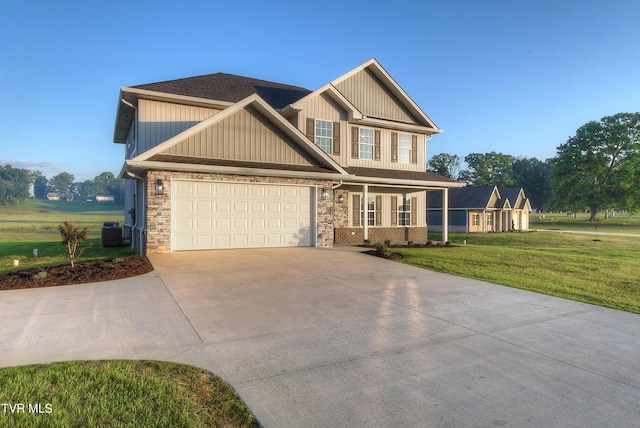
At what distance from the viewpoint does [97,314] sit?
566 centimetres

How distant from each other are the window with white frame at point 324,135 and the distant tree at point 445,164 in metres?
44.5

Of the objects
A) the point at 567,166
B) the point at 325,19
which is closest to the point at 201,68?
the point at 325,19

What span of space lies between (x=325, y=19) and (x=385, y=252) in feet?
35.6

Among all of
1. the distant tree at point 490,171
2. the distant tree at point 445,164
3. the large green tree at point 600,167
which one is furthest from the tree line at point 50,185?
the large green tree at point 600,167

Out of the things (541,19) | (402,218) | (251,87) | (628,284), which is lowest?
(628,284)

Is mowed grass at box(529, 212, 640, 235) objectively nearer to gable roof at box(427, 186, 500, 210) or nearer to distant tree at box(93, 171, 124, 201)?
gable roof at box(427, 186, 500, 210)

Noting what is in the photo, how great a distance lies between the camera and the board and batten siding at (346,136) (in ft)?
54.3

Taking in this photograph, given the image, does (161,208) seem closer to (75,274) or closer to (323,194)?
(75,274)

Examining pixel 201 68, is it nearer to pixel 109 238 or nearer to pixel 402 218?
pixel 109 238

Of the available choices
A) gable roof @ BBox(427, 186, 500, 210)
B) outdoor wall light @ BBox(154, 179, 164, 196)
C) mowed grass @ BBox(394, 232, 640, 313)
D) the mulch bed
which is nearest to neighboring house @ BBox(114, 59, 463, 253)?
outdoor wall light @ BBox(154, 179, 164, 196)

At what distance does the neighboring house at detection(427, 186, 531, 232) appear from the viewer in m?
37.7

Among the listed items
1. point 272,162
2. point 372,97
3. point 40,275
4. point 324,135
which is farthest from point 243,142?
point 372,97

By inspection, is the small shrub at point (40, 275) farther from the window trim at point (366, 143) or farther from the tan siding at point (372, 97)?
the tan siding at point (372, 97)

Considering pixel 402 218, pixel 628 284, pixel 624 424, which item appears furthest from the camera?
pixel 402 218
